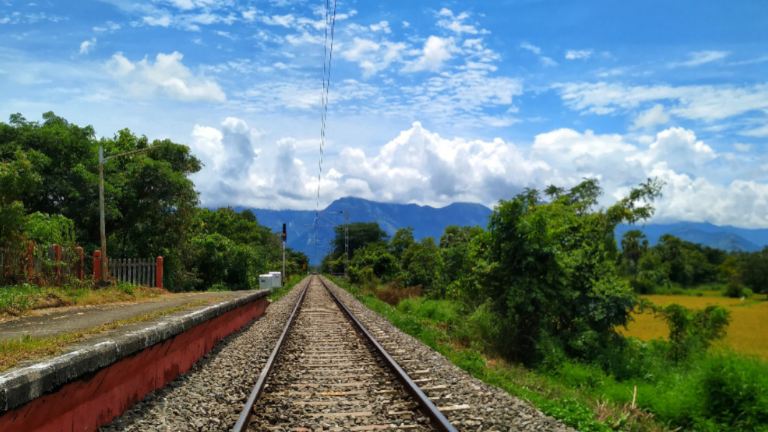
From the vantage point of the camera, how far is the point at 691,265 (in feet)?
264

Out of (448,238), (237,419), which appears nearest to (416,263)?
(448,238)

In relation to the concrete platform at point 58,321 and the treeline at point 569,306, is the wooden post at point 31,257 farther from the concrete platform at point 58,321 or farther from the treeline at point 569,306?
the treeline at point 569,306

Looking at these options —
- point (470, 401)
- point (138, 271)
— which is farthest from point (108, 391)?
point (138, 271)

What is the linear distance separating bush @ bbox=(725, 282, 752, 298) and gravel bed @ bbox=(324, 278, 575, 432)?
7151 cm

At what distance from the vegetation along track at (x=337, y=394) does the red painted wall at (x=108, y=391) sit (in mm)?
1294

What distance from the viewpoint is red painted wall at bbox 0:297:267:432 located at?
3902mm

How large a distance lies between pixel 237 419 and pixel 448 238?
3700 centimetres

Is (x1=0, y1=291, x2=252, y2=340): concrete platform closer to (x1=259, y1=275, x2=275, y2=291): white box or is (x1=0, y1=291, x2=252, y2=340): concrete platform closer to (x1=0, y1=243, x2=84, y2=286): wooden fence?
(x1=0, y1=243, x2=84, y2=286): wooden fence

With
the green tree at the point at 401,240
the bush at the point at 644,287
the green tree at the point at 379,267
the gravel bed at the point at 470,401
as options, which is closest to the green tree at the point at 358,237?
the green tree at the point at 401,240

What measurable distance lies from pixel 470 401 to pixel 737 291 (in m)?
74.6

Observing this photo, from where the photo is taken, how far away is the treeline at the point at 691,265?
67625 mm

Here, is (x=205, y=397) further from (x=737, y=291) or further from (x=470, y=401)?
(x=737, y=291)

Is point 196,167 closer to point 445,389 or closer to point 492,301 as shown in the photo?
point 492,301

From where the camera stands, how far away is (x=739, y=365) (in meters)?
7.36
